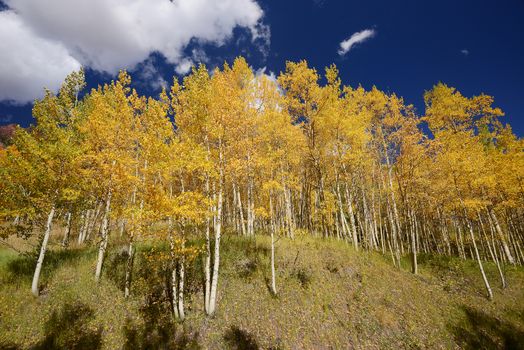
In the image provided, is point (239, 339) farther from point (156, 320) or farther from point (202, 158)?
point (202, 158)

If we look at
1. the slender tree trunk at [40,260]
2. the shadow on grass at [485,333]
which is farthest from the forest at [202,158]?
the shadow on grass at [485,333]

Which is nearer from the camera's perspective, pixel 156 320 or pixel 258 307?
pixel 156 320

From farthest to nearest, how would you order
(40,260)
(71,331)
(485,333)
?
(485,333)
(40,260)
(71,331)

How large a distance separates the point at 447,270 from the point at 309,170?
522 inches

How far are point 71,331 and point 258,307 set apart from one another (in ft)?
24.4

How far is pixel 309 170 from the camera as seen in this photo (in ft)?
77.5

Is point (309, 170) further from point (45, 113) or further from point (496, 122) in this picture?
point (45, 113)

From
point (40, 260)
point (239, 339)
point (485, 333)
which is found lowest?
point (485, 333)

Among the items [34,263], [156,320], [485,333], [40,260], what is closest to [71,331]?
[156,320]

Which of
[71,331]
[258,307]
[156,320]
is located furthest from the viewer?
[258,307]

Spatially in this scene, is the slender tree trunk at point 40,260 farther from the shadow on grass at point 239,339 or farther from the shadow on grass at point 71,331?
the shadow on grass at point 239,339

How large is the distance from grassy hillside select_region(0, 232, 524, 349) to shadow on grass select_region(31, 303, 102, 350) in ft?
0.11

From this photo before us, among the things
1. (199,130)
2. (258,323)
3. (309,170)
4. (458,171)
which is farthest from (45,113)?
(458,171)

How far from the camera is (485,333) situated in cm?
1291
